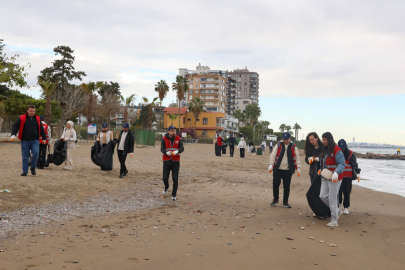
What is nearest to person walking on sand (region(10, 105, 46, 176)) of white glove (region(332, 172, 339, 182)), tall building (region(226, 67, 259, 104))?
white glove (region(332, 172, 339, 182))

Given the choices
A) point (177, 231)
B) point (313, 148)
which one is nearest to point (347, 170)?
point (313, 148)

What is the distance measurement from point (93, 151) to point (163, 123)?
7591cm

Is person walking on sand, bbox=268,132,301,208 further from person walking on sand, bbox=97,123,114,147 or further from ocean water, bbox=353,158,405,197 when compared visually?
ocean water, bbox=353,158,405,197

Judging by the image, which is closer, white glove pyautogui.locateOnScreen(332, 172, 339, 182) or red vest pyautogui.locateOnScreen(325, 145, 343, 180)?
white glove pyautogui.locateOnScreen(332, 172, 339, 182)

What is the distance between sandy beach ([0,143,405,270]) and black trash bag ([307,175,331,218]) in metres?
0.17

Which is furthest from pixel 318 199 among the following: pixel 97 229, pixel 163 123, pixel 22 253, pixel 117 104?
pixel 163 123

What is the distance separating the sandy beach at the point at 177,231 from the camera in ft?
14.6

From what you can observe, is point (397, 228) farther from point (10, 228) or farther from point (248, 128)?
point (248, 128)

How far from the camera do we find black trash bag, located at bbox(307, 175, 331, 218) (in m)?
6.80

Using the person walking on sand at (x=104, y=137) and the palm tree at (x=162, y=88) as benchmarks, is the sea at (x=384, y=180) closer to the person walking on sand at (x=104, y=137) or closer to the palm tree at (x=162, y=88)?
the person walking on sand at (x=104, y=137)

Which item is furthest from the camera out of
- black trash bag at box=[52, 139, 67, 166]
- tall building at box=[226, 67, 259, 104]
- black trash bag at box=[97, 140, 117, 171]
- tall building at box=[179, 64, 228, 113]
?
tall building at box=[226, 67, 259, 104]

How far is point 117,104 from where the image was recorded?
55.7 meters

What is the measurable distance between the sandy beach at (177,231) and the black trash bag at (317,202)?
0.56 feet

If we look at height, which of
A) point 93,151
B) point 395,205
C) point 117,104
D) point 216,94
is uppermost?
point 216,94
